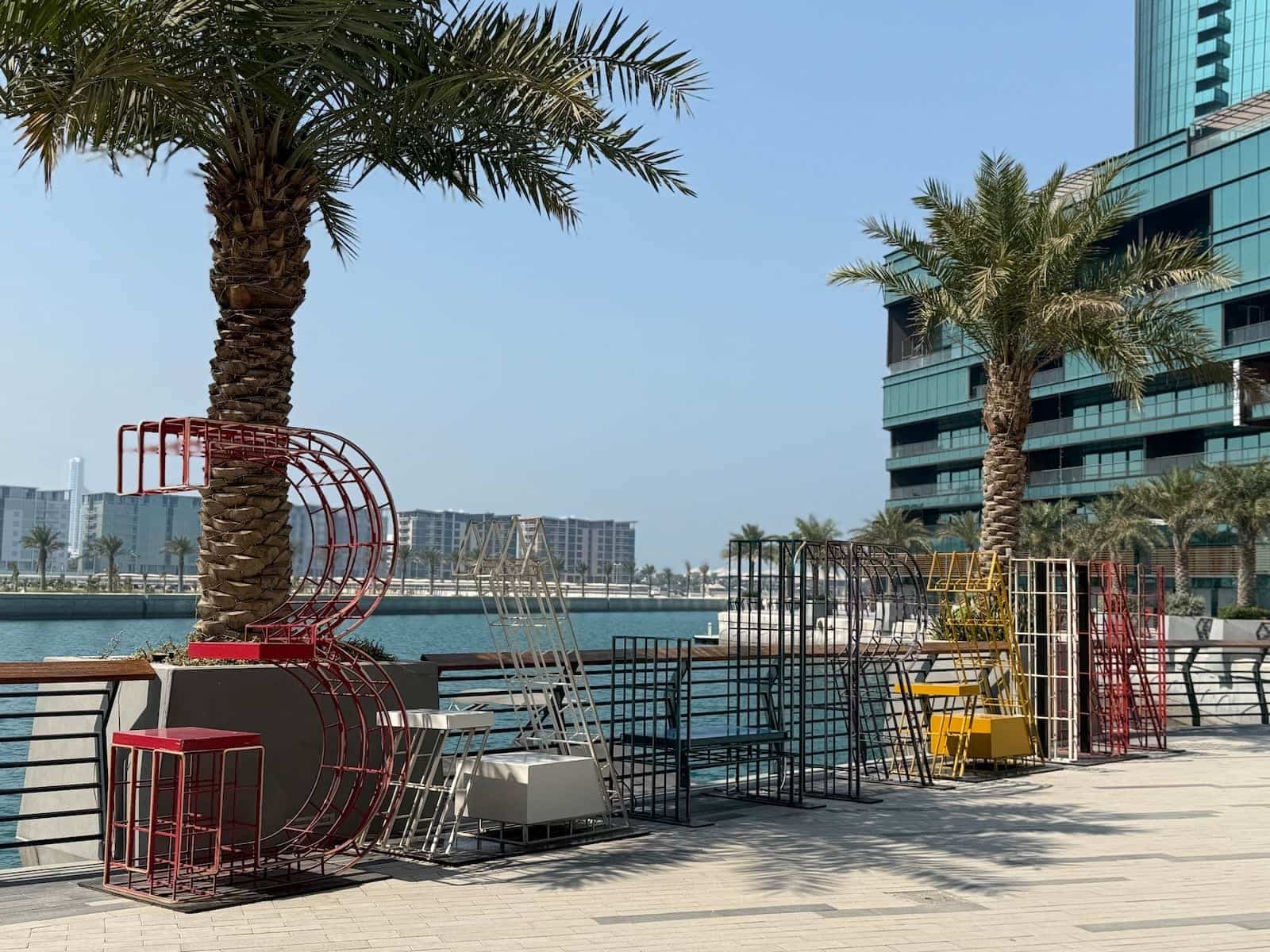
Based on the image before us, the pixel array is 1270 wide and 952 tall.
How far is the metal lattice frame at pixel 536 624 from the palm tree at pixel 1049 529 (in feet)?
183

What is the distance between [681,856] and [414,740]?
6.58ft

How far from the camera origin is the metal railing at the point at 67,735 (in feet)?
24.7

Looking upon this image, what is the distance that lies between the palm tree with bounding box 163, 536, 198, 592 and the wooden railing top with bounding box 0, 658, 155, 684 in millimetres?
107924

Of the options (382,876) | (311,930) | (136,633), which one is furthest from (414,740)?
(136,633)

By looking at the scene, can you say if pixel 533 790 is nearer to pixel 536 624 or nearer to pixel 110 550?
pixel 536 624

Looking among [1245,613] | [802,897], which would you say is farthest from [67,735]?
[1245,613]

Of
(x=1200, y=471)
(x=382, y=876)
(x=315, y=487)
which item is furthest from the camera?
(x=1200, y=471)

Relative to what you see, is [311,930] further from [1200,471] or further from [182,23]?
[1200,471]

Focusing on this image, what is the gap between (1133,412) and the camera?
64500 millimetres

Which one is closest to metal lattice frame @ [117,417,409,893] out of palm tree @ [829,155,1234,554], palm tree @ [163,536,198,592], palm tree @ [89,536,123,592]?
palm tree @ [829,155,1234,554]

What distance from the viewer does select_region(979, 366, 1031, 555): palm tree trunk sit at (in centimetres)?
1952

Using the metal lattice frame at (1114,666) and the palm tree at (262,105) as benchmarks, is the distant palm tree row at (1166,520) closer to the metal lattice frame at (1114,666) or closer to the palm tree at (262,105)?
the metal lattice frame at (1114,666)

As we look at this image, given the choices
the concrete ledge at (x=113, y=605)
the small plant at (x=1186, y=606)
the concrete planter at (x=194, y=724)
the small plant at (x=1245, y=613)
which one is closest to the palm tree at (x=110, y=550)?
the concrete ledge at (x=113, y=605)

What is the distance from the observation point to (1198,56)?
Answer: 4862 inches
